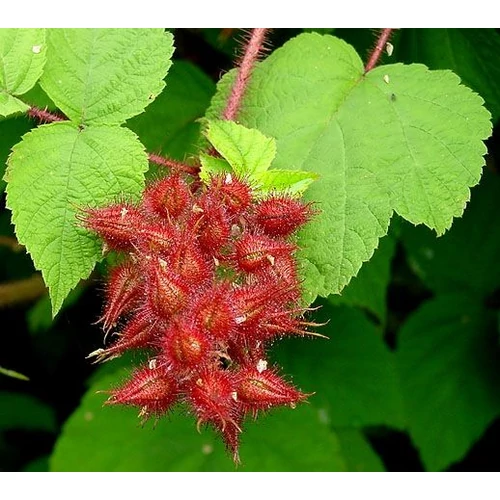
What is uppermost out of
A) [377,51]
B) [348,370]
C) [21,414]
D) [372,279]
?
[377,51]

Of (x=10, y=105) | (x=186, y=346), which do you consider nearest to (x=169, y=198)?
(x=186, y=346)

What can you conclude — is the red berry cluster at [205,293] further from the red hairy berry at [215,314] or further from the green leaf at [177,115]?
the green leaf at [177,115]

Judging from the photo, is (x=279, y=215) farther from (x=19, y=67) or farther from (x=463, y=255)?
(x=463, y=255)

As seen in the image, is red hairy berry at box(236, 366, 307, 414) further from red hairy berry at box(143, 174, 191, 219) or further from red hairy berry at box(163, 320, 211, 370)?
red hairy berry at box(143, 174, 191, 219)

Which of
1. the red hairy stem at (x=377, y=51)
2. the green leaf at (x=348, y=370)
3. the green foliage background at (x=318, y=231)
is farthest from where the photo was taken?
the green leaf at (x=348, y=370)

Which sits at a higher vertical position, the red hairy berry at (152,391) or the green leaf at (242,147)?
the green leaf at (242,147)

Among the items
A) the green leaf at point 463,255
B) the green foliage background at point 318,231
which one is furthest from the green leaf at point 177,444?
the green leaf at point 463,255

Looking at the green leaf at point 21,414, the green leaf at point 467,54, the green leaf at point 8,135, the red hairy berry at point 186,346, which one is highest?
the green leaf at point 467,54
